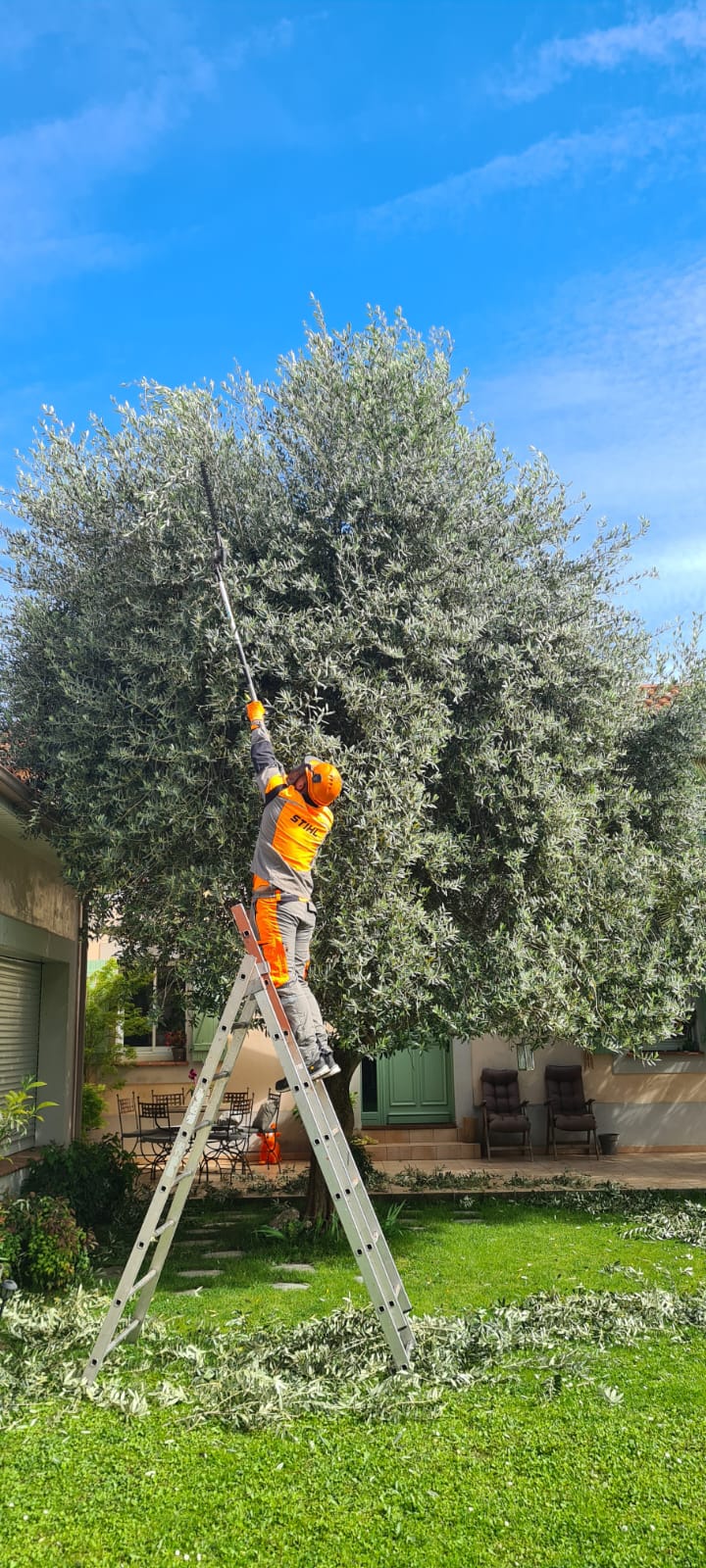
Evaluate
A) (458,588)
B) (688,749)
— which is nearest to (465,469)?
(458,588)

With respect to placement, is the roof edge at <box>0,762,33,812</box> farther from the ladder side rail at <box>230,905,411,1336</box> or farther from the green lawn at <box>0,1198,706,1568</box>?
the green lawn at <box>0,1198,706,1568</box>

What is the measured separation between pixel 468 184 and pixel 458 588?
350cm

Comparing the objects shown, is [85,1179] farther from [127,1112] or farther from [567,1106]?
[567,1106]

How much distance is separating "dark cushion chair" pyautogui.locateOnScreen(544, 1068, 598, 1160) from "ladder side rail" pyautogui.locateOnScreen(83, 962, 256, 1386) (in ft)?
31.4

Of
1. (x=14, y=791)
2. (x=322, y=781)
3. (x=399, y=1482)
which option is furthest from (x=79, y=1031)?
(x=399, y=1482)

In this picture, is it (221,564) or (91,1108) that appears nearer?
(221,564)

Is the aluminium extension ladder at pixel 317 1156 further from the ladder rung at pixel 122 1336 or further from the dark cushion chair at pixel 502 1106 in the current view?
the dark cushion chair at pixel 502 1106

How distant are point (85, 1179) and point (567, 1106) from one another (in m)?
7.84

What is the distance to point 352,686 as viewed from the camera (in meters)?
7.07

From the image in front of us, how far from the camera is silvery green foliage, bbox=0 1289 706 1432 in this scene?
Answer: 4.68 m

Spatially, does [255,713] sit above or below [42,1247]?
above

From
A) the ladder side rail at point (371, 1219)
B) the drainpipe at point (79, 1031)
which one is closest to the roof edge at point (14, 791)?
the ladder side rail at point (371, 1219)

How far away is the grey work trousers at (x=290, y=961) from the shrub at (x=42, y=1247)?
2.77 m

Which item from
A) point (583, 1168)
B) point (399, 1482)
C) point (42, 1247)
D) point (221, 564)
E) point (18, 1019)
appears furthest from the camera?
point (583, 1168)
